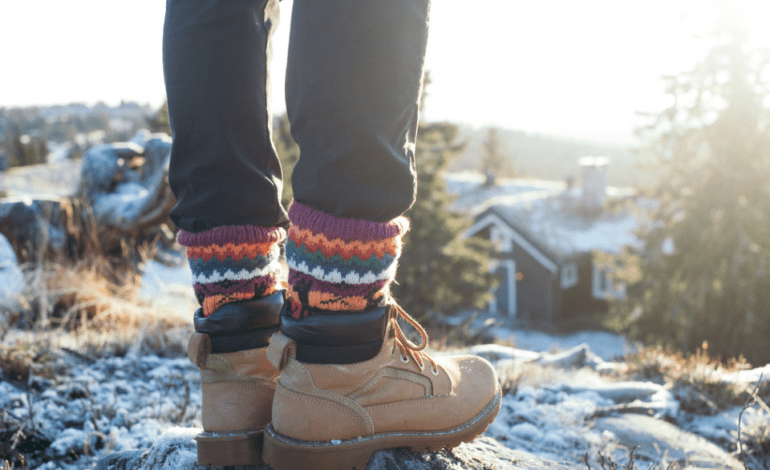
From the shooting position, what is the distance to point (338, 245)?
3.58 feet

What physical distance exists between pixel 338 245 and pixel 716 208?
11.1m

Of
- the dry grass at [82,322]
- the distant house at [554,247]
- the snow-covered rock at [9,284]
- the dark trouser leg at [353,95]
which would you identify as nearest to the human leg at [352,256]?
the dark trouser leg at [353,95]

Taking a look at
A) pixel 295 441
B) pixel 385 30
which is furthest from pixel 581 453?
pixel 385 30

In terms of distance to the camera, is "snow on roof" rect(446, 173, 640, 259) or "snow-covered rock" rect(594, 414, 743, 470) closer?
"snow-covered rock" rect(594, 414, 743, 470)

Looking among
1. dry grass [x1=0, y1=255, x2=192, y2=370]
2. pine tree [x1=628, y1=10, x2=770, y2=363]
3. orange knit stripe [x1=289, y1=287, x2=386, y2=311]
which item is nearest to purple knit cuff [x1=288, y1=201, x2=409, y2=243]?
orange knit stripe [x1=289, y1=287, x2=386, y2=311]

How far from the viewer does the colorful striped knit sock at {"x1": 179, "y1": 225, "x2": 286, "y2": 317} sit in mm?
1222

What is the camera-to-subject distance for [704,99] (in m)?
10.4

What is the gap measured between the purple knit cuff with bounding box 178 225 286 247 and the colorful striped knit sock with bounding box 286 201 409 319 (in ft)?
0.43

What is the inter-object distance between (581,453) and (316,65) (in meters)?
1.50

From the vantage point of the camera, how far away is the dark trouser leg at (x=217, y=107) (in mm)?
1179

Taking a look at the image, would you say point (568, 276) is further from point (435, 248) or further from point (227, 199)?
point (227, 199)

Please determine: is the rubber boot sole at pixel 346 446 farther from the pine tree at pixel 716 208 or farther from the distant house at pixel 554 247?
the distant house at pixel 554 247

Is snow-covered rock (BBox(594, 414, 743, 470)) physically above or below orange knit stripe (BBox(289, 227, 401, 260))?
below

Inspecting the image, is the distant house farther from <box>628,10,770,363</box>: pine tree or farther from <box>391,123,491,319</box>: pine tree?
<box>628,10,770,363</box>: pine tree
